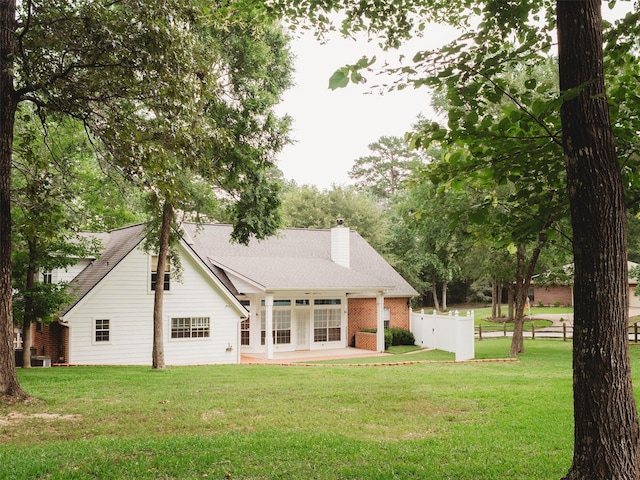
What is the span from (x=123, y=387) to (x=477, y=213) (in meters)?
10.7

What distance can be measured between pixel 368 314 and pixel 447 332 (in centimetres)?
437

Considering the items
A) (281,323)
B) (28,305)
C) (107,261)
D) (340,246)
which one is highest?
(340,246)

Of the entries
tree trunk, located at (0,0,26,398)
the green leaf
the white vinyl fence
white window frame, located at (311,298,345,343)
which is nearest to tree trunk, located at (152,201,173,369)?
tree trunk, located at (0,0,26,398)

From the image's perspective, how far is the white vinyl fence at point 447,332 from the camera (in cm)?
2378

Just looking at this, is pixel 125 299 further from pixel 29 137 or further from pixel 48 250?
pixel 29 137

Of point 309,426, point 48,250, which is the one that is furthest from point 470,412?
point 48,250

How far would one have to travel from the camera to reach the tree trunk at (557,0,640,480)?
405cm

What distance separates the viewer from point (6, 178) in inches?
392

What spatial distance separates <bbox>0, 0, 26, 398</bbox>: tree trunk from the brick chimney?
20.9 metres

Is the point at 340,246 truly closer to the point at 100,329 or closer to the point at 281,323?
the point at 281,323

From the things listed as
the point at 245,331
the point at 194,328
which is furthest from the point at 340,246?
the point at 194,328

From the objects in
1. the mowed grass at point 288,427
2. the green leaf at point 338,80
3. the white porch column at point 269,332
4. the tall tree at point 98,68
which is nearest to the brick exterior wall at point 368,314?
Answer: the white porch column at point 269,332

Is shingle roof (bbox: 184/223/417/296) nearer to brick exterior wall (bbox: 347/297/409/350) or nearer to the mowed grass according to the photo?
brick exterior wall (bbox: 347/297/409/350)

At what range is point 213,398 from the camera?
11352mm
